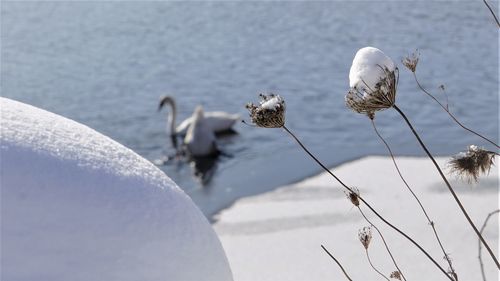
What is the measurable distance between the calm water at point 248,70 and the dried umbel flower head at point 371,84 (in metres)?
5.36

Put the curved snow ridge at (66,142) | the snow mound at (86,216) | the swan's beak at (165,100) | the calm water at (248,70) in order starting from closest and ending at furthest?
1. the snow mound at (86,216)
2. the curved snow ridge at (66,142)
3. the calm water at (248,70)
4. the swan's beak at (165,100)

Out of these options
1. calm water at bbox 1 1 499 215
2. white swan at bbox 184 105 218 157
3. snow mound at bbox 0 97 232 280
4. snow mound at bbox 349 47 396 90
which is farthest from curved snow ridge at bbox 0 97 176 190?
white swan at bbox 184 105 218 157

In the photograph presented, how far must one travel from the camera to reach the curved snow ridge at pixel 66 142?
2408 mm

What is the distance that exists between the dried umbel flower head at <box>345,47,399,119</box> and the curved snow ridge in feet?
3.30

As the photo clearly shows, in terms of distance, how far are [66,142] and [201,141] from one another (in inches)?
293

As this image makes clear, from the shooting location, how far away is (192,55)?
1380 cm

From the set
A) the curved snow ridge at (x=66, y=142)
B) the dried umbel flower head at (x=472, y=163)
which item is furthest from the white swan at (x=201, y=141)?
the dried umbel flower head at (x=472, y=163)

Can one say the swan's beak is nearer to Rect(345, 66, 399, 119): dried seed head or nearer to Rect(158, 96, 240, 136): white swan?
Rect(158, 96, 240, 136): white swan

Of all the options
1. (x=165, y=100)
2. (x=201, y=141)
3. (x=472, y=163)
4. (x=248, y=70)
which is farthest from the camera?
(x=248, y=70)

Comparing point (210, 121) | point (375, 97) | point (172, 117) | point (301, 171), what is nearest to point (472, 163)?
point (375, 97)

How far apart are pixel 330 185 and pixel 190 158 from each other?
128 inches

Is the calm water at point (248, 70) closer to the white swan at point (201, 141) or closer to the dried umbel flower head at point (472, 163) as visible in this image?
the white swan at point (201, 141)

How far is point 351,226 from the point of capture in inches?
226

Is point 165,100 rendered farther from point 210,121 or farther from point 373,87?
point 373,87
